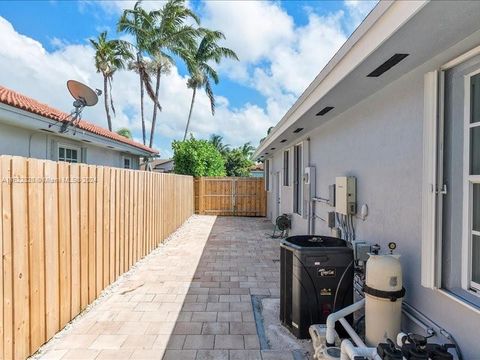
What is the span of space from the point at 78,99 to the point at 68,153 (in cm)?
203

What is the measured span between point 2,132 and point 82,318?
483cm

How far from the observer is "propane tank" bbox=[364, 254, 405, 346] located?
283 cm

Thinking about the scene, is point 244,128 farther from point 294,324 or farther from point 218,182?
point 294,324

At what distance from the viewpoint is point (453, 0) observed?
69.9 inches

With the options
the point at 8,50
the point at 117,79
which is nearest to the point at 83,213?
the point at 8,50

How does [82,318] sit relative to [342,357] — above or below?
below

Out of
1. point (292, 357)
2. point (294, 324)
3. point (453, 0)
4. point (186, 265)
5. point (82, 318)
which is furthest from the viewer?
point (186, 265)

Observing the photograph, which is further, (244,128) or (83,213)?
(244,128)

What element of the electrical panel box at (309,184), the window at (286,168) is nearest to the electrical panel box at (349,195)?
the electrical panel box at (309,184)

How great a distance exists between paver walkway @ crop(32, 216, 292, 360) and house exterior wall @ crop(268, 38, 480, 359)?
1436 millimetres

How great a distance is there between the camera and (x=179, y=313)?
4.11 metres

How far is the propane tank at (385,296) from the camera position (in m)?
2.83

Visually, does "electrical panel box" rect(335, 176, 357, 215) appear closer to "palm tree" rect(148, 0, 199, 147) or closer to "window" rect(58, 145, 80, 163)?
"window" rect(58, 145, 80, 163)

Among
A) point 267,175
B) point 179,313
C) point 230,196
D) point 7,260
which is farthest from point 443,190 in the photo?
point 230,196
